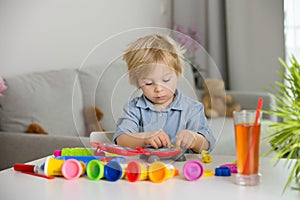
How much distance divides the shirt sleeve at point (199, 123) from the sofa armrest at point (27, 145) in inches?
36.5

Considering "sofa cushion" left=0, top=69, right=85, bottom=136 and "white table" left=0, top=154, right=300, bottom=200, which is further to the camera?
"sofa cushion" left=0, top=69, right=85, bottom=136

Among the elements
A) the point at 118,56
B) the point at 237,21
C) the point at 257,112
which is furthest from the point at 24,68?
the point at 237,21

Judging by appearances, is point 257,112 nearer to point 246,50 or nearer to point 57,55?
point 57,55

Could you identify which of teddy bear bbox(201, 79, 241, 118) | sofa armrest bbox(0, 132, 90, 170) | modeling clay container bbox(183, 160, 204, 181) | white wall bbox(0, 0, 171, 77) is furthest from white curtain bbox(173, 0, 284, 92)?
modeling clay container bbox(183, 160, 204, 181)

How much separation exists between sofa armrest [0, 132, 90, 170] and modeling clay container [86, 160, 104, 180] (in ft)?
2.92

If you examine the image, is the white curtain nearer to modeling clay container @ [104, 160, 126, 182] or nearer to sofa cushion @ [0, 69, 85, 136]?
sofa cushion @ [0, 69, 85, 136]

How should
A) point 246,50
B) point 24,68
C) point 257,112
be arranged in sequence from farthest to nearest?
point 246,50 < point 24,68 < point 257,112

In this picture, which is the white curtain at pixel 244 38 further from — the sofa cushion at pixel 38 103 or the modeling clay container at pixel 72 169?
the modeling clay container at pixel 72 169

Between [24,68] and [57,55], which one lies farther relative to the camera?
[57,55]

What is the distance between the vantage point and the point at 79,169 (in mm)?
1078

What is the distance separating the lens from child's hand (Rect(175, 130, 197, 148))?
1084 mm

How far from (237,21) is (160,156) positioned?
315 cm

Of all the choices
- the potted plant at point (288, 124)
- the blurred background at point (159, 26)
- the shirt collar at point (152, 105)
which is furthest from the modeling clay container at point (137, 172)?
the blurred background at point (159, 26)

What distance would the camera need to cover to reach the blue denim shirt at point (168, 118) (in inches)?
42.7
